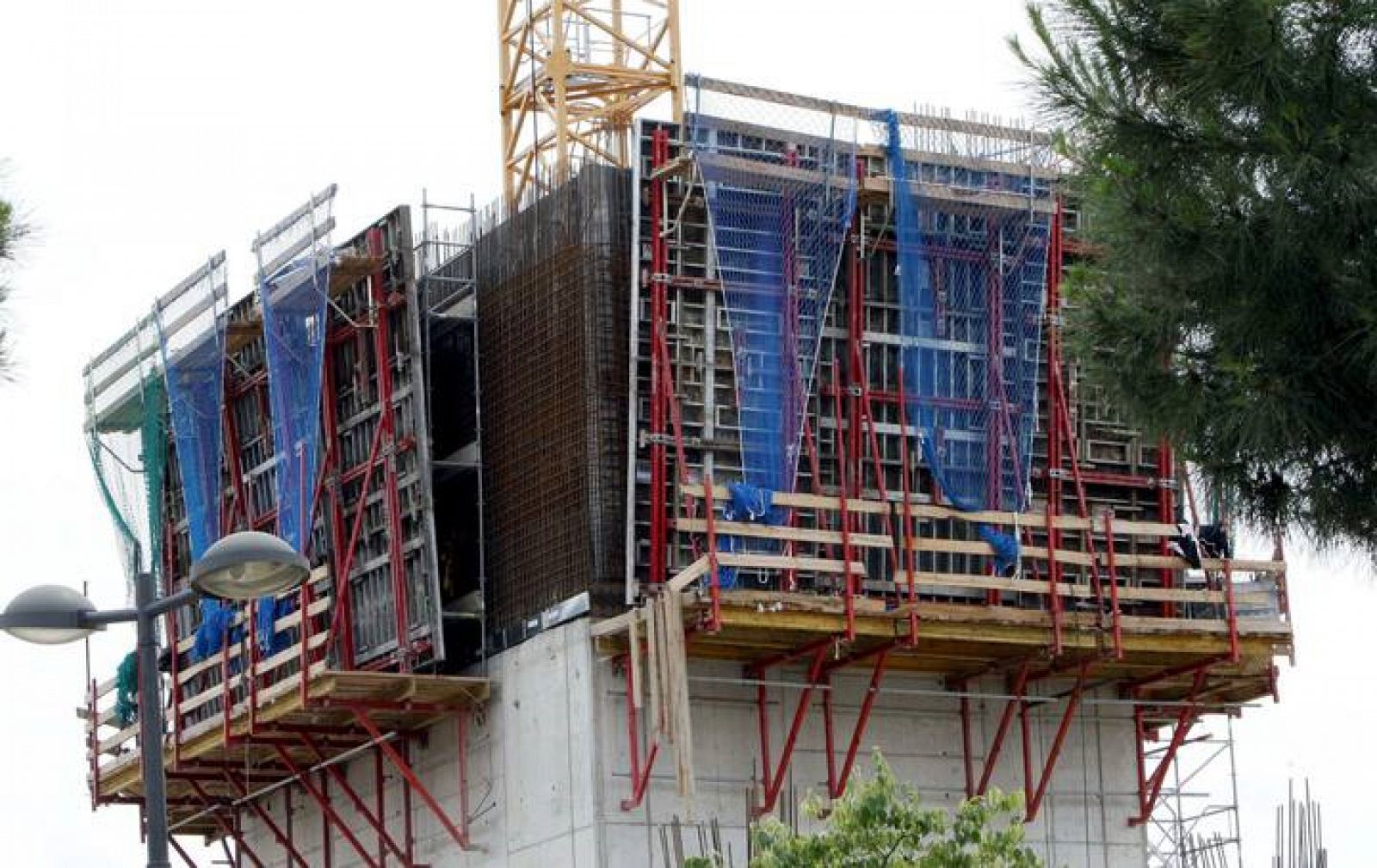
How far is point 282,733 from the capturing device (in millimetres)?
46688

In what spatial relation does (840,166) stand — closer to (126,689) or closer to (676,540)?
(676,540)

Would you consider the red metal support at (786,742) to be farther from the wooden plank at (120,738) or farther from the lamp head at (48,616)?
the lamp head at (48,616)

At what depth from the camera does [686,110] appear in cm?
4228

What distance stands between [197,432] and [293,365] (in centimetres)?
369

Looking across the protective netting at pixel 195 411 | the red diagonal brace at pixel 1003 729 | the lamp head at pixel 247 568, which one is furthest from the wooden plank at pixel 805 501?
the lamp head at pixel 247 568

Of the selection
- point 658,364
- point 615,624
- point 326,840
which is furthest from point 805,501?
point 326,840

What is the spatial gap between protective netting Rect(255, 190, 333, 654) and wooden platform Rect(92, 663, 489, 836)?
1437 millimetres

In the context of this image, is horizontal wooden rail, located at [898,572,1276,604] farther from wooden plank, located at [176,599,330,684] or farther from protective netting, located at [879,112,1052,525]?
wooden plank, located at [176,599,330,684]

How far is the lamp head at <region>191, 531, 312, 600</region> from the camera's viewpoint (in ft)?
74.2

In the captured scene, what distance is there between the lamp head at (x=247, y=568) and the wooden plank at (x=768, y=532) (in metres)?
17.9

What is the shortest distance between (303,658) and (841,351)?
28.2 feet

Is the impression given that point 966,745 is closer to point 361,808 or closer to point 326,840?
point 361,808

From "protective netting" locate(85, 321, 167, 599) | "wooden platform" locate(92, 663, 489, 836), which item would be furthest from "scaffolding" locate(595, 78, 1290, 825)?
"protective netting" locate(85, 321, 167, 599)

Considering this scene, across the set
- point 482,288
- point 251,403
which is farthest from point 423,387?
point 251,403
